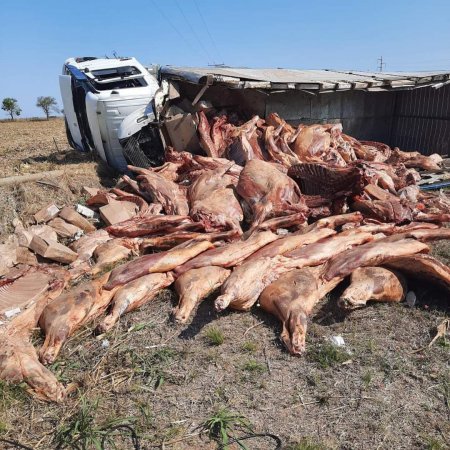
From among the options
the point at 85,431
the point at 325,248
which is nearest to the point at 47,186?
the point at 325,248

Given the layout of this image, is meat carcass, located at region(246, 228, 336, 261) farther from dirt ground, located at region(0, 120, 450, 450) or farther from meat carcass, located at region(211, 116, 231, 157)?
meat carcass, located at region(211, 116, 231, 157)

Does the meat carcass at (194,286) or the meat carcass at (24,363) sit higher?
the meat carcass at (194,286)

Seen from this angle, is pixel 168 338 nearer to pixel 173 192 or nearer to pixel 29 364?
pixel 29 364

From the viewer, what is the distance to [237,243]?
4707 millimetres

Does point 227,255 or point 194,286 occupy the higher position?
point 227,255

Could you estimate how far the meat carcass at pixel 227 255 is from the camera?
4441 millimetres

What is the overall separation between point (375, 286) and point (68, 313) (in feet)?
8.90

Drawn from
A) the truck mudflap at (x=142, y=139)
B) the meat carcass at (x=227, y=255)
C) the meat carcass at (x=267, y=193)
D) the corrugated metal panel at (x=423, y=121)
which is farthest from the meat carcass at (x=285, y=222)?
the corrugated metal panel at (x=423, y=121)

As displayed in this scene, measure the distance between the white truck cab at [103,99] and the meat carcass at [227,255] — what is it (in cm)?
438

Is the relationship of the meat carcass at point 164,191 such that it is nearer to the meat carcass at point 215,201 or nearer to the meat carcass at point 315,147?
the meat carcass at point 215,201

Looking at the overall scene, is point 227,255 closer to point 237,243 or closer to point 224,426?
point 237,243

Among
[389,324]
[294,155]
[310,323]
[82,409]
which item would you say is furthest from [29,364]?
[294,155]

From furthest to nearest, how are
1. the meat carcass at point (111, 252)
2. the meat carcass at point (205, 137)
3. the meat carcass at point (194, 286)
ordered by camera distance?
the meat carcass at point (205, 137) < the meat carcass at point (111, 252) < the meat carcass at point (194, 286)

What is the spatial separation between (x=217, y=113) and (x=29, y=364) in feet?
21.7
